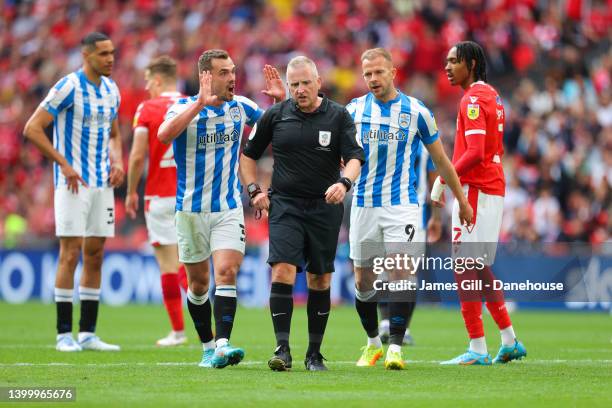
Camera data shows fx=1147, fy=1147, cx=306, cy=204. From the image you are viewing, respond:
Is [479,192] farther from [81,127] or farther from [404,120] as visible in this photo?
[81,127]

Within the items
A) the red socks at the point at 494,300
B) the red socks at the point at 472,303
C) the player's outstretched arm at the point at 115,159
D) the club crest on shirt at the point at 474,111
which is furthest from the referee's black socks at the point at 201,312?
the club crest on shirt at the point at 474,111

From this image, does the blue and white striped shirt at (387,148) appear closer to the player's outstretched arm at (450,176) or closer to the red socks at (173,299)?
the player's outstretched arm at (450,176)

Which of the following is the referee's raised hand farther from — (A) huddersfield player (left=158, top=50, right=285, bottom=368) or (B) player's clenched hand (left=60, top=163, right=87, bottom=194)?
(B) player's clenched hand (left=60, top=163, right=87, bottom=194)

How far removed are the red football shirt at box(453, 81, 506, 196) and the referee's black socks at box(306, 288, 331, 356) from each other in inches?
68.6

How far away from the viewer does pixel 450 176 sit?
30.5ft

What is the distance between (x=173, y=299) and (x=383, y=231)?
3.26 meters

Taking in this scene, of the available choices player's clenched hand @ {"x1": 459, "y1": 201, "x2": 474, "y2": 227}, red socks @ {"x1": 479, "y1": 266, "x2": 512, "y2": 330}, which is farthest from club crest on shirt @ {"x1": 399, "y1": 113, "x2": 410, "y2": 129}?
red socks @ {"x1": 479, "y1": 266, "x2": 512, "y2": 330}

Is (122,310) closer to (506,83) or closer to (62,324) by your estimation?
(62,324)

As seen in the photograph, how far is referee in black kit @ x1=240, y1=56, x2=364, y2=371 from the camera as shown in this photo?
29.1ft

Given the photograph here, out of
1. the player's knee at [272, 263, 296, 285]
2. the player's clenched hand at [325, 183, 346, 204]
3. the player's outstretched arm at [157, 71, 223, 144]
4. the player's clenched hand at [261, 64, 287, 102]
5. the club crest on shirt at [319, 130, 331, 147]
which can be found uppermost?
the player's clenched hand at [261, 64, 287, 102]

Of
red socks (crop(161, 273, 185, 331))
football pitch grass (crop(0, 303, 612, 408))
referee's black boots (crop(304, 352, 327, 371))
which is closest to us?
football pitch grass (crop(0, 303, 612, 408))

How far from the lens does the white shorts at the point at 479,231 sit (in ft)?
32.3

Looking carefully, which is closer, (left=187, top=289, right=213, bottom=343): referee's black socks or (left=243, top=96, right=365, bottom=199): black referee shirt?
(left=243, top=96, right=365, bottom=199): black referee shirt

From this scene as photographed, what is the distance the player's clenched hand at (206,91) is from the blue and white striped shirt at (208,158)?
0.38 metres
